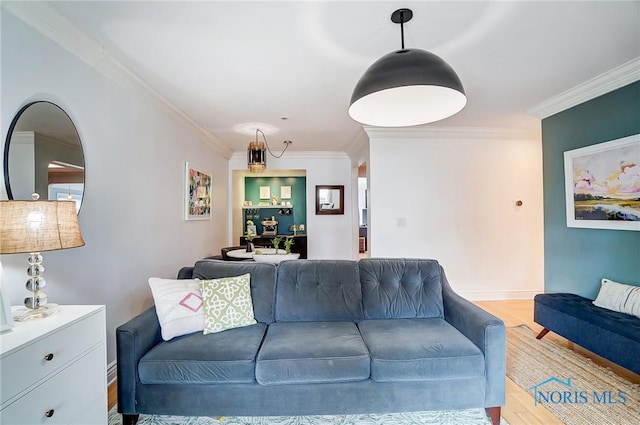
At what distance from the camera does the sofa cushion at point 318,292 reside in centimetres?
221

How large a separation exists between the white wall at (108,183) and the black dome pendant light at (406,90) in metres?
1.83

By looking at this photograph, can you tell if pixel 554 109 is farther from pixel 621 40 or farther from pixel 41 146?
pixel 41 146

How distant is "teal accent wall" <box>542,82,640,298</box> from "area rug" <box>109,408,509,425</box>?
75.9 inches

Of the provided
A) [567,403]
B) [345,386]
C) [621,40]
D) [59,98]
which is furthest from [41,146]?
[621,40]

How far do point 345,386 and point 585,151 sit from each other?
3127 mm

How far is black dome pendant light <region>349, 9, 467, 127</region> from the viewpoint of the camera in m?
1.37

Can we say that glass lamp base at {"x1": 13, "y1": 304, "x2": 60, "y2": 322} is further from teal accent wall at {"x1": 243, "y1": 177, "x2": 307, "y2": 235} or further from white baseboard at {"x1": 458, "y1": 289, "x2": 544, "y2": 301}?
teal accent wall at {"x1": 243, "y1": 177, "x2": 307, "y2": 235}

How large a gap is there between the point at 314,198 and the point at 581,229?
4034mm

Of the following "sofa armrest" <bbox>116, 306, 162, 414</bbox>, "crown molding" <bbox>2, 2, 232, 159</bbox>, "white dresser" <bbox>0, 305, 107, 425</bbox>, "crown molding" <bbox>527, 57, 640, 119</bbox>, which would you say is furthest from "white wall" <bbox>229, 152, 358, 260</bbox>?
"white dresser" <bbox>0, 305, 107, 425</bbox>

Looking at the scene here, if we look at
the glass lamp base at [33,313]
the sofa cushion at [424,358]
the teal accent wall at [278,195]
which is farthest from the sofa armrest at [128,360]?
the teal accent wall at [278,195]

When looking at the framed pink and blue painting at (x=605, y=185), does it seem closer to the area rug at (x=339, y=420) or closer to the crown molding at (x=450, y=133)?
the crown molding at (x=450, y=133)

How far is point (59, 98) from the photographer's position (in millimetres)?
1839

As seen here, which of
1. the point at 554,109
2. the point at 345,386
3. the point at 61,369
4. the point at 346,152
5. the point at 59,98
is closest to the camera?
the point at 61,369

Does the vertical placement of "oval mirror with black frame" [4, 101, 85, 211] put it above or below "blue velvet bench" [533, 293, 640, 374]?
above
